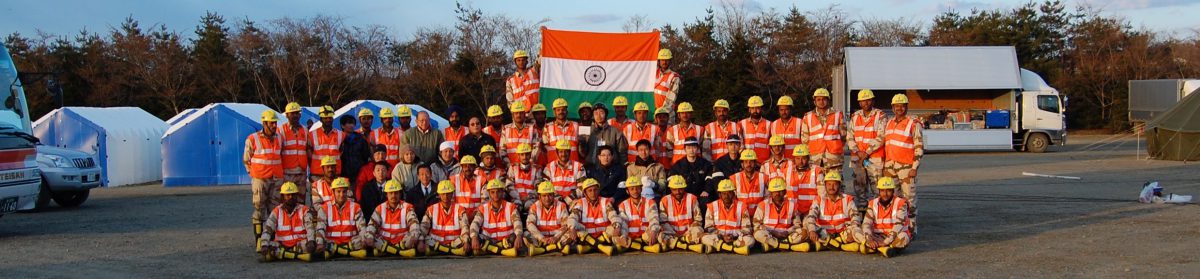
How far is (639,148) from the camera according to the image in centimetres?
1119

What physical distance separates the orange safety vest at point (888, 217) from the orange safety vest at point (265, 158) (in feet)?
21.4

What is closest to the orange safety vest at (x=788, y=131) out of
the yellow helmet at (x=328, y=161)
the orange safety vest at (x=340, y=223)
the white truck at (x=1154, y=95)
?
the orange safety vest at (x=340, y=223)

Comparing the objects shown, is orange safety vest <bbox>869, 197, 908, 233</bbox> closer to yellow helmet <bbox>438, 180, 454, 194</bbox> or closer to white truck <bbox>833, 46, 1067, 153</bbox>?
yellow helmet <bbox>438, 180, 454, 194</bbox>

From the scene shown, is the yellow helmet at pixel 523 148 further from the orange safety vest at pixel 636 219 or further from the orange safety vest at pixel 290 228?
the orange safety vest at pixel 290 228

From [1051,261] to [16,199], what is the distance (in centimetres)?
1155

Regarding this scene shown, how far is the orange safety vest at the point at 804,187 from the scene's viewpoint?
10.9 meters

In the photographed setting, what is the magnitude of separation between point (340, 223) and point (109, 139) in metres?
15.9

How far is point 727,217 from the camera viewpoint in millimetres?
10305

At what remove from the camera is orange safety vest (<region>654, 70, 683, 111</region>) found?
1330cm

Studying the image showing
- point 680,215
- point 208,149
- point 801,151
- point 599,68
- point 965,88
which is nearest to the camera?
point 680,215

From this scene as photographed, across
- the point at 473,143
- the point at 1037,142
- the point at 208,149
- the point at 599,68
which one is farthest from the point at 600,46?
the point at 1037,142

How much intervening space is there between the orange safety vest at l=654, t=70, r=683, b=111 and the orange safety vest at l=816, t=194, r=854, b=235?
3403mm

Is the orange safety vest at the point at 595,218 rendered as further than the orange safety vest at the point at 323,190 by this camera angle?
No

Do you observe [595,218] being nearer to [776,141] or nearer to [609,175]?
[609,175]
